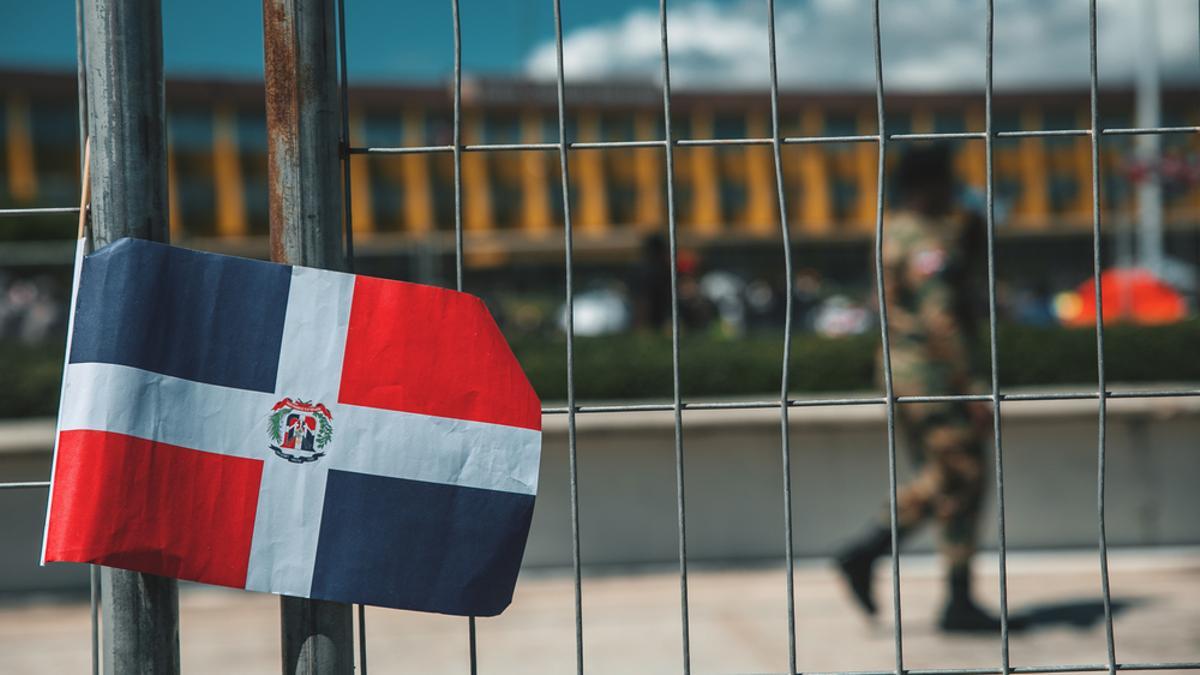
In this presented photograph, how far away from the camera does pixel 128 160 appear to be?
1.69 metres

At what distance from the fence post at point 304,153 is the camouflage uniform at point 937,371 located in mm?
2873

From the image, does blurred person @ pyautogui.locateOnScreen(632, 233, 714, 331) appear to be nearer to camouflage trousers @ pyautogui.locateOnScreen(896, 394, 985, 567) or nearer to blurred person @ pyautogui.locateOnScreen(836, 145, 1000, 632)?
blurred person @ pyautogui.locateOnScreen(836, 145, 1000, 632)

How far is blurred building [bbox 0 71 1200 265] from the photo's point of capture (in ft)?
151

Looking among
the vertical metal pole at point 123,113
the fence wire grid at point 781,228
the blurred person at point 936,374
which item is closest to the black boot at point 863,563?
the blurred person at point 936,374

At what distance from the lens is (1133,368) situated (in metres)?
6.44

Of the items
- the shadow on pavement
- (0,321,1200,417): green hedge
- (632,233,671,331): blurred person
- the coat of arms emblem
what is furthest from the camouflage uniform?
(632,233,671,331): blurred person

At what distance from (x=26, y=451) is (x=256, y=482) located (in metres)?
4.19

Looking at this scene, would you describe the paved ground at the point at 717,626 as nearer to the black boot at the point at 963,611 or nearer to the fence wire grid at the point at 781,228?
the black boot at the point at 963,611

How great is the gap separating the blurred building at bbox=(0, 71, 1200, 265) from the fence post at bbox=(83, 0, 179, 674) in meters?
36.3

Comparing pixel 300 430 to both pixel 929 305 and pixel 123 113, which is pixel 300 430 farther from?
pixel 929 305

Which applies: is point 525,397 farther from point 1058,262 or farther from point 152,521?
point 1058,262

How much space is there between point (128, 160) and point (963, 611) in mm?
3621

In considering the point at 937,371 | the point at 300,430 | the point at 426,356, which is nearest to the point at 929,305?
the point at 937,371

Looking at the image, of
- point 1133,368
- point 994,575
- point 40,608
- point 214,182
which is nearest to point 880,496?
point 994,575
